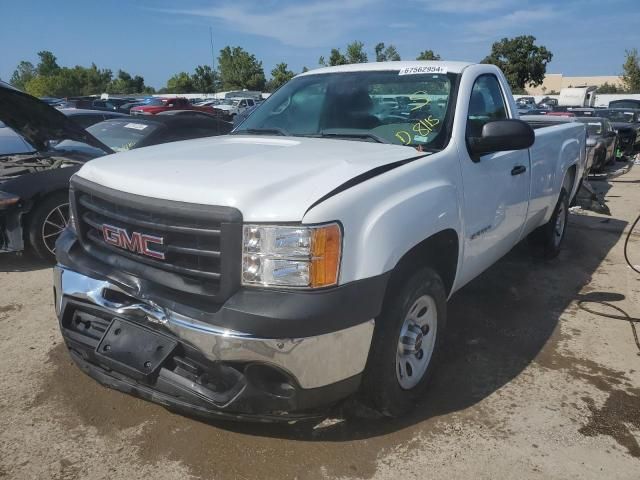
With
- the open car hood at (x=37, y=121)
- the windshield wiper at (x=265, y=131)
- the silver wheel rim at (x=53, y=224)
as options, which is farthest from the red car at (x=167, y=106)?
the windshield wiper at (x=265, y=131)

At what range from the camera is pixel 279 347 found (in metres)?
2.09

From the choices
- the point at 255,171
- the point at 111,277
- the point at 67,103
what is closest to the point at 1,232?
the point at 111,277

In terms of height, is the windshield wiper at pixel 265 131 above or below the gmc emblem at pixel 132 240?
above

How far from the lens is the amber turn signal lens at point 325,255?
2105 millimetres

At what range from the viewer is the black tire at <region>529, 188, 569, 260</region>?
5.44m

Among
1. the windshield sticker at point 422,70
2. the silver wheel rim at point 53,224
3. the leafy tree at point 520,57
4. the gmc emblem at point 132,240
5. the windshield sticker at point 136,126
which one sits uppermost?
the leafy tree at point 520,57

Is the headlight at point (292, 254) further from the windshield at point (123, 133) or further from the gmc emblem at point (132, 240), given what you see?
the windshield at point (123, 133)

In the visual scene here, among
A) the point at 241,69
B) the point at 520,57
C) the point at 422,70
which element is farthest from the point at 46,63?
the point at 422,70

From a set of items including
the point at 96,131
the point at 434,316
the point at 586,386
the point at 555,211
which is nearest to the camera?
the point at 434,316

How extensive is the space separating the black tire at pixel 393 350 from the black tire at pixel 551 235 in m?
3.10

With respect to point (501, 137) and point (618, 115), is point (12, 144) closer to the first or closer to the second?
point (501, 137)

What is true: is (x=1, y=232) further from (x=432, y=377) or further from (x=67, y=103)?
(x=67, y=103)

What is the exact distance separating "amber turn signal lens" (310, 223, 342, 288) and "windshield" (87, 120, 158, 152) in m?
4.79

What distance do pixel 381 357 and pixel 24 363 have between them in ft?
7.93
